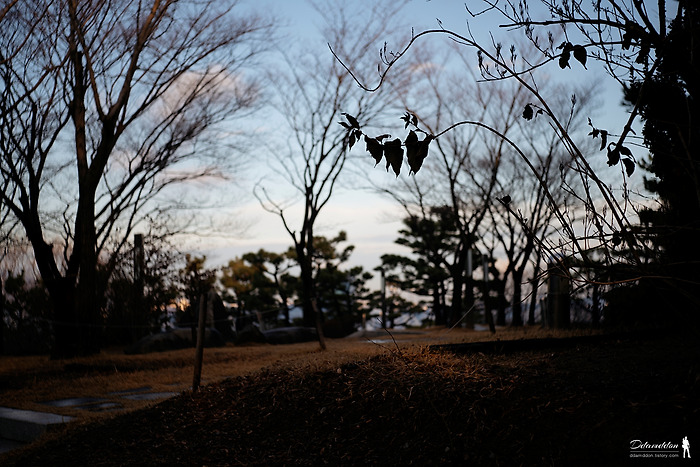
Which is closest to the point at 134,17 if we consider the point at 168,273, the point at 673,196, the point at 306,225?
the point at 168,273

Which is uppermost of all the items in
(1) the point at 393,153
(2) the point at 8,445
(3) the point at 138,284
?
(3) the point at 138,284

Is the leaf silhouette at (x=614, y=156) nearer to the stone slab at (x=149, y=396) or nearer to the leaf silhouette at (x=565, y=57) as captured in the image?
the leaf silhouette at (x=565, y=57)

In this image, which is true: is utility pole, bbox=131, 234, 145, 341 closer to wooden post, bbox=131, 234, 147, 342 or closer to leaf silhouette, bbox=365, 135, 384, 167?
wooden post, bbox=131, 234, 147, 342

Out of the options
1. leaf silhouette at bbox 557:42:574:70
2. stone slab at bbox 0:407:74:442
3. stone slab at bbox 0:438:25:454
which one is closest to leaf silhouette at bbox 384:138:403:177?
leaf silhouette at bbox 557:42:574:70

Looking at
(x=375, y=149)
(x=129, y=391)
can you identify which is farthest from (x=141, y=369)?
(x=375, y=149)

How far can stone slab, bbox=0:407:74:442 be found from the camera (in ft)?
19.1

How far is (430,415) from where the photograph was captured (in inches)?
171

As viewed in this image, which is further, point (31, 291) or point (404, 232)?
point (404, 232)

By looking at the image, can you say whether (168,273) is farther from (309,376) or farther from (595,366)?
(595,366)

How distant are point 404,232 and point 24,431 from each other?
18131 millimetres

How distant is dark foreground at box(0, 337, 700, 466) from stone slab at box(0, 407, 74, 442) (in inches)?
19.1

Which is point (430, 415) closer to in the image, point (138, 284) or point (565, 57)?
point (565, 57)

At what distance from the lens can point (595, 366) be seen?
15.6ft

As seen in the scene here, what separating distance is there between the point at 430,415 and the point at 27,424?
3910 millimetres
